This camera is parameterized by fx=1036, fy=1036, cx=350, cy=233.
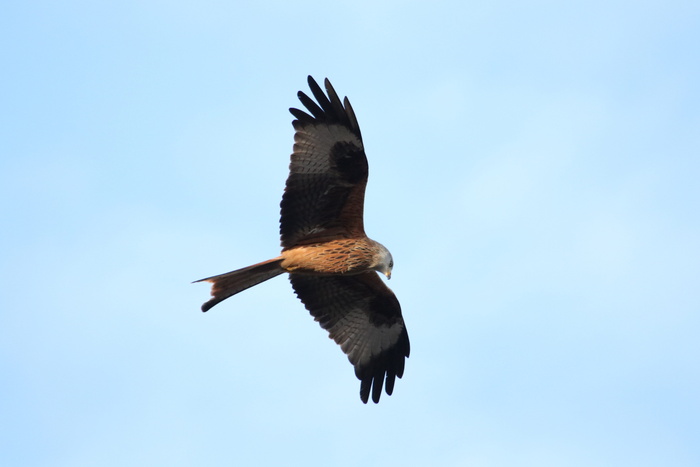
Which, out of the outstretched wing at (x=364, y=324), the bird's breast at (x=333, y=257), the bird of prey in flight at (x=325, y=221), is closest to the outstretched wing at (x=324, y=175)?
the bird of prey in flight at (x=325, y=221)

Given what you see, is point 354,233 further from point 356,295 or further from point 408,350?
point 408,350

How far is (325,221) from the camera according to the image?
11977 millimetres

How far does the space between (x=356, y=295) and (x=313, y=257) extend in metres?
1.19

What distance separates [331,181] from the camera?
11.8 metres

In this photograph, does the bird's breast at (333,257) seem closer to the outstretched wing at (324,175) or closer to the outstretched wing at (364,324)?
the outstretched wing at (324,175)

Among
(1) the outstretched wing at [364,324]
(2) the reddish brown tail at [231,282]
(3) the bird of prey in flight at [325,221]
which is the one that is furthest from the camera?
(1) the outstretched wing at [364,324]

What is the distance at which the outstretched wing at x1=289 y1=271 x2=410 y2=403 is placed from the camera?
1277 centimetres

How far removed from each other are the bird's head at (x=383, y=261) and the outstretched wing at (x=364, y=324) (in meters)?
0.83

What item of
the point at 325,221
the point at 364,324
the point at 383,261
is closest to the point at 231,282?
the point at 325,221

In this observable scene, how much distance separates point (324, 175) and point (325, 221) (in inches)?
22.5

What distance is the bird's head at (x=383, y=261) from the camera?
11.9 meters

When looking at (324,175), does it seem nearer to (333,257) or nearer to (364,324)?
(333,257)

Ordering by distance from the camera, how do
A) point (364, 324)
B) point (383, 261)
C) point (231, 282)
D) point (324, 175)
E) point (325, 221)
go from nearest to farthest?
point (231, 282) → point (324, 175) → point (383, 261) → point (325, 221) → point (364, 324)

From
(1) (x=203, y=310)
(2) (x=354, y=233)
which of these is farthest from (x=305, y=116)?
(1) (x=203, y=310)
